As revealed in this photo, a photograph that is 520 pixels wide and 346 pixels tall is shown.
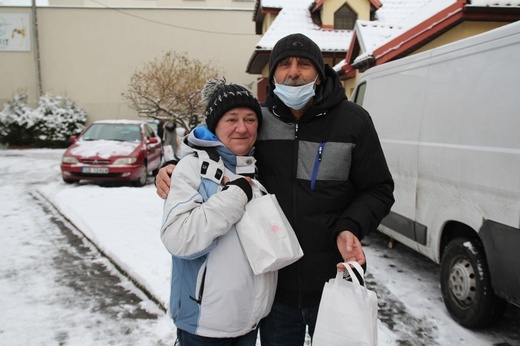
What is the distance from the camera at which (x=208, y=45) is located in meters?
29.0

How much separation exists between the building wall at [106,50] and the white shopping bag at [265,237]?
89.8 ft

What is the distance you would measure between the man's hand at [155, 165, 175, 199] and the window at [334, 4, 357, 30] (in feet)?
60.0

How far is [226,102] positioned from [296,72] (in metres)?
0.35

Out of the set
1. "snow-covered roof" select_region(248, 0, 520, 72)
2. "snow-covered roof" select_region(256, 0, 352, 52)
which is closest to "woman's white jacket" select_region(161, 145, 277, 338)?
"snow-covered roof" select_region(248, 0, 520, 72)

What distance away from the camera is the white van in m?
2.96

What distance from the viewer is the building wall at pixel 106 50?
2839cm

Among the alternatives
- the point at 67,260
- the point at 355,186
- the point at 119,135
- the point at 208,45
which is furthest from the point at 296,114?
the point at 208,45

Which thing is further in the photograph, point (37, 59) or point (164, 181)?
point (37, 59)

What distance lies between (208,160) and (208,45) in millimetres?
28820

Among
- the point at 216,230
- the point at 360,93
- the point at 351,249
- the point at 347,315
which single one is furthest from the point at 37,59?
the point at 347,315

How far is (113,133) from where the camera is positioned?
11219 mm

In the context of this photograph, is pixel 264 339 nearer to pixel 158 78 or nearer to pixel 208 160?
pixel 208 160

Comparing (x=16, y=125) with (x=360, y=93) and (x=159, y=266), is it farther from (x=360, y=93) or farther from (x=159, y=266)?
(x=360, y=93)

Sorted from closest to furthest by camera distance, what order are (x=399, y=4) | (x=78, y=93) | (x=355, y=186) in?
(x=355, y=186) < (x=399, y=4) < (x=78, y=93)
